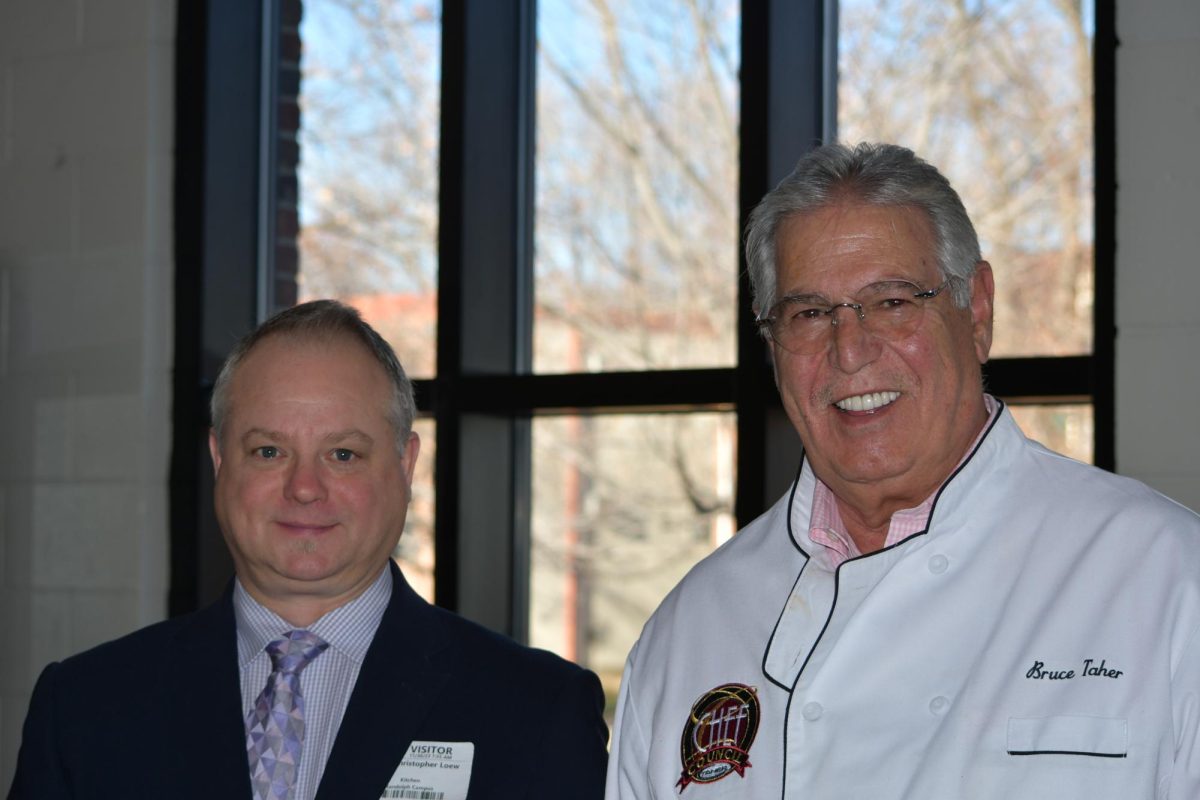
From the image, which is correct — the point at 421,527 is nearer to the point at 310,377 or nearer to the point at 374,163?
the point at 374,163

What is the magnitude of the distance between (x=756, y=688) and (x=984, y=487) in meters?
0.37

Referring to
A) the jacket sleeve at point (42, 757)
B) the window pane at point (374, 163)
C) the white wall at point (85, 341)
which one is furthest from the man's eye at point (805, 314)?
the white wall at point (85, 341)

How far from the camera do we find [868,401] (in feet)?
5.48

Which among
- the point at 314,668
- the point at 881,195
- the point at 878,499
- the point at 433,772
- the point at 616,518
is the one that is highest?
the point at 881,195

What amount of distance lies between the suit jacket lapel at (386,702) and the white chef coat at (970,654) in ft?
0.91

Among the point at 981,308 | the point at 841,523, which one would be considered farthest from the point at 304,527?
the point at 981,308

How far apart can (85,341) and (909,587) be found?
2224 millimetres

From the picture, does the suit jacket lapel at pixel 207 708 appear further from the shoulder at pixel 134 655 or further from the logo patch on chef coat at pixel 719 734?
the logo patch on chef coat at pixel 719 734

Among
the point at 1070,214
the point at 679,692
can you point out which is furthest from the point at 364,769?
the point at 1070,214

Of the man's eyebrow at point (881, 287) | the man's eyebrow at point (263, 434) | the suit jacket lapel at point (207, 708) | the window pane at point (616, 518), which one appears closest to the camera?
the man's eyebrow at point (881, 287)

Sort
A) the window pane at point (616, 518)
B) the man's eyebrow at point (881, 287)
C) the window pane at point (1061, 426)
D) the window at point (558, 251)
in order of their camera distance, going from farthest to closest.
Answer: the window pane at point (616, 518), the window at point (558, 251), the window pane at point (1061, 426), the man's eyebrow at point (881, 287)

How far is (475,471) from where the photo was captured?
2984 millimetres

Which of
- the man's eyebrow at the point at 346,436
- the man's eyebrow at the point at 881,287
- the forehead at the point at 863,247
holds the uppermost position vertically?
the forehead at the point at 863,247

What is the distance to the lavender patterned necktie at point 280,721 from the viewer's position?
175 cm
